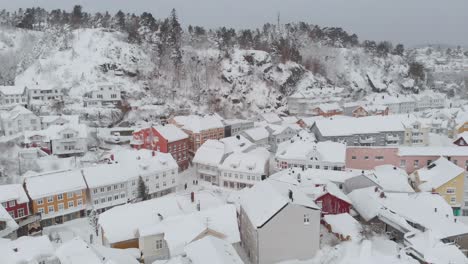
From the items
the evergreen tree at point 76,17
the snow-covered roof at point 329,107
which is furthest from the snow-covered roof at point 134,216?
the evergreen tree at point 76,17

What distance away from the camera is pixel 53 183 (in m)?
33.8

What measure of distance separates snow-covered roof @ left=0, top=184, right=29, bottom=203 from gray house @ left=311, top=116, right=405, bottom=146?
118 ft

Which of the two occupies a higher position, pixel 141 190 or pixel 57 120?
pixel 57 120

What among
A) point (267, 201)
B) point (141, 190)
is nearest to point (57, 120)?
point (141, 190)

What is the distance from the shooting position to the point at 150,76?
3004 inches

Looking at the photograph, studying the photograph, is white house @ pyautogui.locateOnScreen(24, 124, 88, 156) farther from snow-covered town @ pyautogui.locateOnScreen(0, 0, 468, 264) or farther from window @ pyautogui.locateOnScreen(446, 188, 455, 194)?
window @ pyautogui.locateOnScreen(446, 188, 455, 194)

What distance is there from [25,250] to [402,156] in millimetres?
38417

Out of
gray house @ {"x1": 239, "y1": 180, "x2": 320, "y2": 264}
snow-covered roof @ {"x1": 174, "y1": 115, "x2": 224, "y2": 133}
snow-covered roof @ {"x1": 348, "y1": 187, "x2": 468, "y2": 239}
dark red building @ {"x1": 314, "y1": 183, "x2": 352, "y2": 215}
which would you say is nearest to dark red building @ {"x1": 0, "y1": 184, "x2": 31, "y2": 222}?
gray house @ {"x1": 239, "y1": 180, "x2": 320, "y2": 264}

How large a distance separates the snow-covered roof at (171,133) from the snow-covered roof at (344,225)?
977 inches

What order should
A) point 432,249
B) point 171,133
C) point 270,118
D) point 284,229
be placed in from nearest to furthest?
1. point 432,249
2. point 284,229
3. point 171,133
4. point 270,118

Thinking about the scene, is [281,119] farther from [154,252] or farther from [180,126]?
[154,252]

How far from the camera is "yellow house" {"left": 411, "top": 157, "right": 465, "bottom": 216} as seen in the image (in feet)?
116

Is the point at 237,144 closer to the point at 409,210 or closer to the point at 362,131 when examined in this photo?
the point at 362,131

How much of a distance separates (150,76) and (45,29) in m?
33.8
